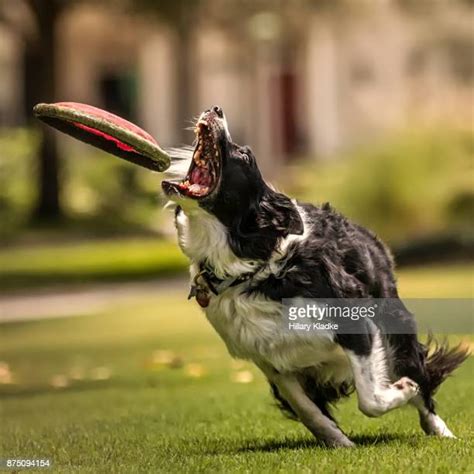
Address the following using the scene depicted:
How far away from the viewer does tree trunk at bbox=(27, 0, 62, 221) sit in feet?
64.9

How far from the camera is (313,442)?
6.51 metres

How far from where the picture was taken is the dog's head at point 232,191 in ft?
19.6

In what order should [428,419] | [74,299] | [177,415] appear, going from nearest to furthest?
[428,419] → [177,415] → [74,299]

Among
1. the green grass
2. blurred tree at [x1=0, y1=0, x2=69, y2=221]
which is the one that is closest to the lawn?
the green grass

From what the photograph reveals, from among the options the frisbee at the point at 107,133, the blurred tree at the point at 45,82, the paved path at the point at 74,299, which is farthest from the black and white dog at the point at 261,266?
the blurred tree at the point at 45,82

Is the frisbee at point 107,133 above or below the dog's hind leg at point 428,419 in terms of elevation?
above

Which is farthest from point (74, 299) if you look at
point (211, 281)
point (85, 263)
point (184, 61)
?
point (211, 281)

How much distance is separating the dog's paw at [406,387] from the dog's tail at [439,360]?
0.49m

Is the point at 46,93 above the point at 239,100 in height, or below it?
above

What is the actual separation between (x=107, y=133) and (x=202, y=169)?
484mm

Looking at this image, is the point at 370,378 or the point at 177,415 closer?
the point at 370,378

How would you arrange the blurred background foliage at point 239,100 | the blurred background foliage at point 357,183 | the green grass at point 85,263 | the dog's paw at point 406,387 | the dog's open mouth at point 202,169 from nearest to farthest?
the dog's open mouth at point 202,169
the dog's paw at point 406,387
the green grass at point 85,263
the blurred background foliage at point 357,183
the blurred background foliage at point 239,100

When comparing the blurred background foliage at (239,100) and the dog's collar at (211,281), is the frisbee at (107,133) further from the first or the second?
the blurred background foliage at (239,100)

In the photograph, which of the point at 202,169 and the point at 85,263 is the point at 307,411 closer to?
the point at 202,169
